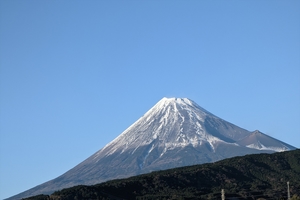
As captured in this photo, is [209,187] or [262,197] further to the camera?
[209,187]

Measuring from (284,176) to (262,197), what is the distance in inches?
625

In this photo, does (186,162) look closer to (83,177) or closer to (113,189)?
(83,177)

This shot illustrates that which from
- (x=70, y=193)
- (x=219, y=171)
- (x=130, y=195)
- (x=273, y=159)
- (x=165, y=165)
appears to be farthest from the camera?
(x=165, y=165)

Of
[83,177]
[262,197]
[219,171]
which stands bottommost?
[262,197]

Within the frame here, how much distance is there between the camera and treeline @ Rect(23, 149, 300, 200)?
74375 mm

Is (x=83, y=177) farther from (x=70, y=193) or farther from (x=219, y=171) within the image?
(x=70, y=193)

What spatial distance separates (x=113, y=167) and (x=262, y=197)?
4868 inches

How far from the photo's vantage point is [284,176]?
92.8 meters

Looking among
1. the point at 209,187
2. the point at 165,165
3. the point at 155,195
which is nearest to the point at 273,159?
the point at 209,187

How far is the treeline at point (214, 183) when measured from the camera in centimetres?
7438

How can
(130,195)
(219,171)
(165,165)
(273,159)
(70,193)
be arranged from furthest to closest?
(165,165) < (273,159) < (219,171) < (130,195) < (70,193)

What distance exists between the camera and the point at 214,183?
8712 centimetres

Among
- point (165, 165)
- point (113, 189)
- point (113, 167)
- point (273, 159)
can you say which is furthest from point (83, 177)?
point (113, 189)

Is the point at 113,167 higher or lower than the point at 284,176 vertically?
higher
